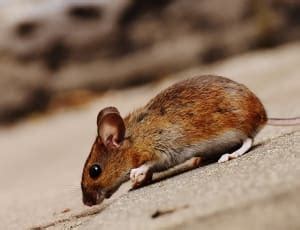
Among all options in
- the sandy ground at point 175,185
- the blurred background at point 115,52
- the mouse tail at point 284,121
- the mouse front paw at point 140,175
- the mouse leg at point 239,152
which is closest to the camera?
the sandy ground at point 175,185

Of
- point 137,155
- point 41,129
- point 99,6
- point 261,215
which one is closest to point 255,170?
point 261,215

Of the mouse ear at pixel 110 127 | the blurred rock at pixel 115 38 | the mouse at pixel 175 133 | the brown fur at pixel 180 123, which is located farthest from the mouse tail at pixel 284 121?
the blurred rock at pixel 115 38

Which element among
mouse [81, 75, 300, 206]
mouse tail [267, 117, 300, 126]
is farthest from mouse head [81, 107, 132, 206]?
mouse tail [267, 117, 300, 126]

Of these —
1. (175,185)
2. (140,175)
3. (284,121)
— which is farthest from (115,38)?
(175,185)

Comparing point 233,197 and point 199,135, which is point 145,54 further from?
point 233,197

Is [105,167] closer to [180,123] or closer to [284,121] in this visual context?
[180,123]

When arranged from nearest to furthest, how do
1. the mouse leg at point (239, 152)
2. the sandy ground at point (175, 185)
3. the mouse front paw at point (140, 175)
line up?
the sandy ground at point (175, 185), the mouse leg at point (239, 152), the mouse front paw at point (140, 175)

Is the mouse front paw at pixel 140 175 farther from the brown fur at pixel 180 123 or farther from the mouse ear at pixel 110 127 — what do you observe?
the mouse ear at pixel 110 127
